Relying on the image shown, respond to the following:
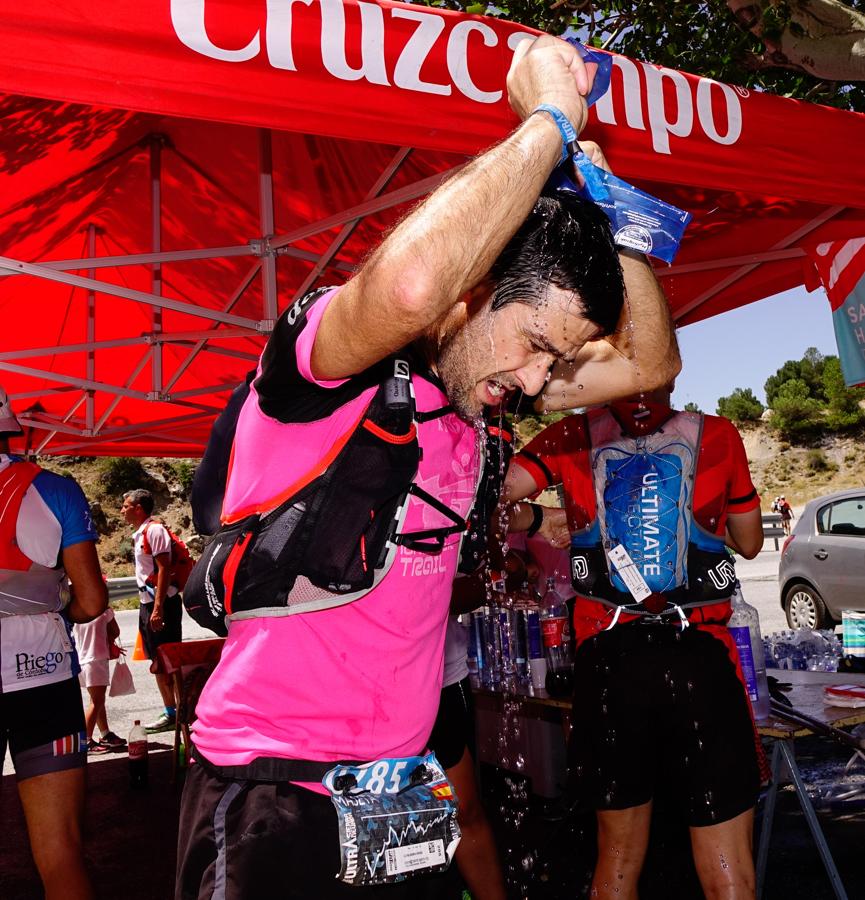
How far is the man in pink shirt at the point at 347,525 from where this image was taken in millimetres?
1252

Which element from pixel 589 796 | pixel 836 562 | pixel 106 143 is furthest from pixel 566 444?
pixel 836 562

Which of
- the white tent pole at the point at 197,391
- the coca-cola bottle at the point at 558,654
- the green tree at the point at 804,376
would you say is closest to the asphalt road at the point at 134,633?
the white tent pole at the point at 197,391

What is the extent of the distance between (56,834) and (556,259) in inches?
108

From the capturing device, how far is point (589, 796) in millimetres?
2900

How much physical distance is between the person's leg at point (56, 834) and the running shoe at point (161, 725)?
4.72 meters

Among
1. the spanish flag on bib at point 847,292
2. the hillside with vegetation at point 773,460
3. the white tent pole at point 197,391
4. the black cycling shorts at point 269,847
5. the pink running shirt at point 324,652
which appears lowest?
the black cycling shorts at point 269,847

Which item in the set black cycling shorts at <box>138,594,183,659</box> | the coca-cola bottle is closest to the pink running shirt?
the coca-cola bottle

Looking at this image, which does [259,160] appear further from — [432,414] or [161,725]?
[161,725]

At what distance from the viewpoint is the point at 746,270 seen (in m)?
4.34

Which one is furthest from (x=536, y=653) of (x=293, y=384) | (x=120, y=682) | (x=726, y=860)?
(x=120, y=682)

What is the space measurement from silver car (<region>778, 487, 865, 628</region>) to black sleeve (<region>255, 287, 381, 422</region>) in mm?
10860

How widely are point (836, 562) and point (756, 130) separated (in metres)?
9.40

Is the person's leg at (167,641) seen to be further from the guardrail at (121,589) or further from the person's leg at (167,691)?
the guardrail at (121,589)

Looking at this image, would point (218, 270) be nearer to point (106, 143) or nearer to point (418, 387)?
point (106, 143)
